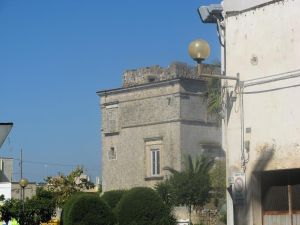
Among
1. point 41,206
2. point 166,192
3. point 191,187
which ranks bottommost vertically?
point 41,206

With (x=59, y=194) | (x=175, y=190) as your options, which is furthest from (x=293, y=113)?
Result: (x=59, y=194)

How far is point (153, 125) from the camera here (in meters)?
48.4

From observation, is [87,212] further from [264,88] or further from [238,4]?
[264,88]

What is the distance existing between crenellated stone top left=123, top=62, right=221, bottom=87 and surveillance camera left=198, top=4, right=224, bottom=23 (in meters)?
30.5

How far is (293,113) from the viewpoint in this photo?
46.4ft

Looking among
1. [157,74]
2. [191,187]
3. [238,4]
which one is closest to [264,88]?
[238,4]

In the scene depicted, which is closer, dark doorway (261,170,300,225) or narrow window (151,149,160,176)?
dark doorway (261,170,300,225)

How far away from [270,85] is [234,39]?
146cm

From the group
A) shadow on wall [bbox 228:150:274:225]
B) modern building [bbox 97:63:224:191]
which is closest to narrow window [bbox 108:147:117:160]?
modern building [bbox 97:63:224:191]

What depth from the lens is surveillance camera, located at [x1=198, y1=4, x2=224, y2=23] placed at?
1670cm

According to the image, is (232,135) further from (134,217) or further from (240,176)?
(134,217)

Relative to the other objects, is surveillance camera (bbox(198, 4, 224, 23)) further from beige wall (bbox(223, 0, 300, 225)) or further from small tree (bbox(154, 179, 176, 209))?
small tree (bbox(154, 179, 176, 209))

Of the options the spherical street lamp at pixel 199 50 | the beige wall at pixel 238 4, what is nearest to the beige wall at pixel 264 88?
the beige wall at pixel 238 4

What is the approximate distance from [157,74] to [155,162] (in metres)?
6.58
